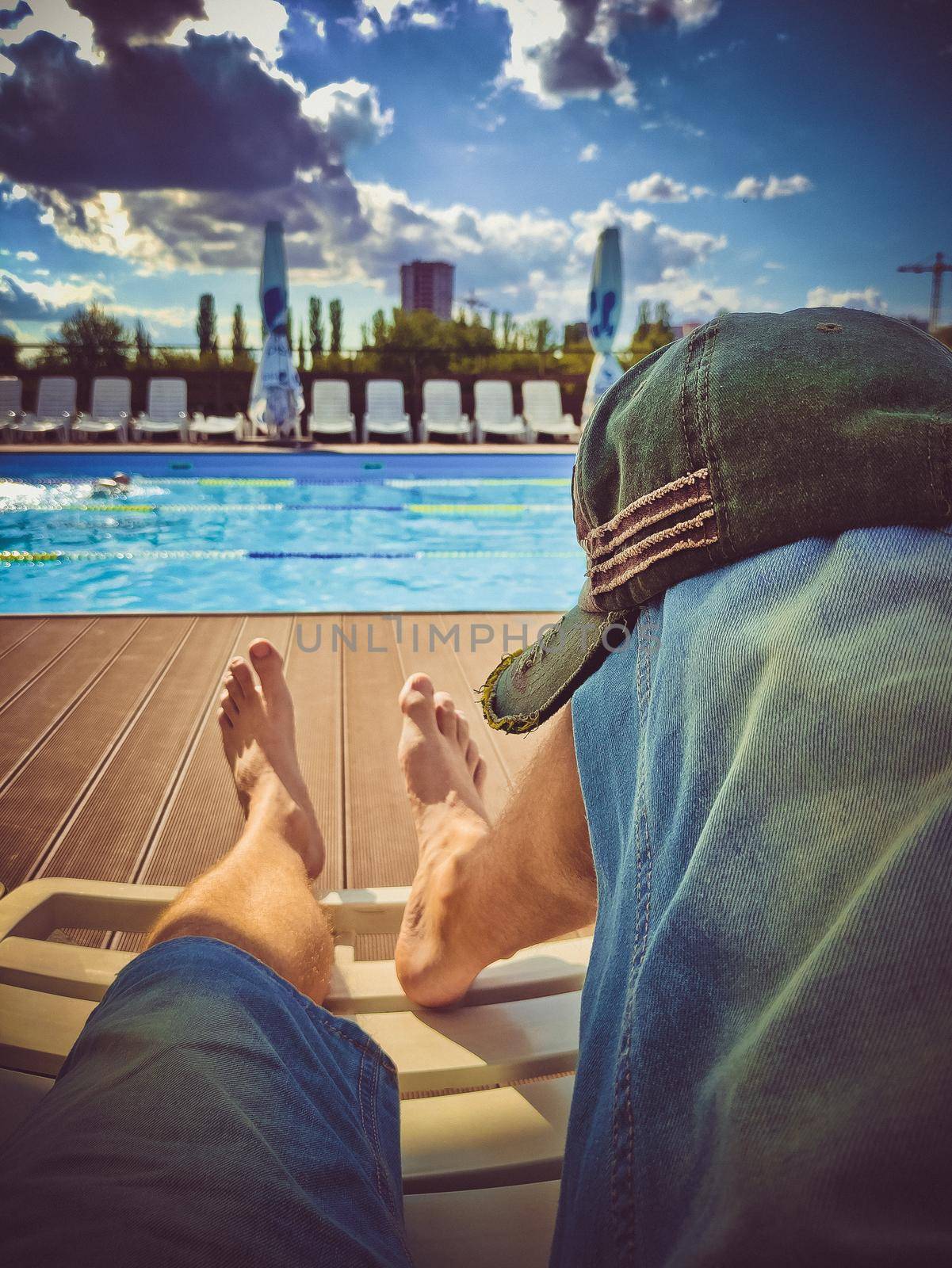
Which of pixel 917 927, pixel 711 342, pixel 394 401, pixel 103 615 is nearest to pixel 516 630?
pixel 103 615

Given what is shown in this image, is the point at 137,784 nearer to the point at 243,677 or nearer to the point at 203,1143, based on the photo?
the point at 243,677

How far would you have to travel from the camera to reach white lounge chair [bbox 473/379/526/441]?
9.75 m

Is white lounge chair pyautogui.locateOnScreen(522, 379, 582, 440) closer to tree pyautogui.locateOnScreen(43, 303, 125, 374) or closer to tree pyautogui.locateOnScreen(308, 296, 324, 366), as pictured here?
tree pyautogui.locateOnScreen(308, 296, 324, 366)

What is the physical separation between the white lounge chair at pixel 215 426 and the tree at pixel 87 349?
4.95 ft

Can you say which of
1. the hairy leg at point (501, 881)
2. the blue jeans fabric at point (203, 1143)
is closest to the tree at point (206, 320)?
the hairy leg at point (501, 881)

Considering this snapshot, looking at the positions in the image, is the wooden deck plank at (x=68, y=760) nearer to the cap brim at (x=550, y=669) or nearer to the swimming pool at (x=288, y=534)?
the swimming pool at (x=288, y=534)

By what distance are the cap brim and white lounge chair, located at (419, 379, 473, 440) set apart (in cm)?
941

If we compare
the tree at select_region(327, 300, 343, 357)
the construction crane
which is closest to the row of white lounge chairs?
the tree at select_region(327, 300, 343, 357)

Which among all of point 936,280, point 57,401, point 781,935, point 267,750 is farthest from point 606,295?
point 936,280

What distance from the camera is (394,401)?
984 cm

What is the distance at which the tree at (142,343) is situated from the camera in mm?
10258

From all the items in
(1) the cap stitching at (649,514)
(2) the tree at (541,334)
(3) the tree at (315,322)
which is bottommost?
(1) the cap stitching at (649,514)

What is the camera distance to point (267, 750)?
56.4 inches

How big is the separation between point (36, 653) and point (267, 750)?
123 centimetres
